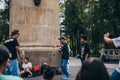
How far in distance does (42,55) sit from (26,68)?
1184 millimetres

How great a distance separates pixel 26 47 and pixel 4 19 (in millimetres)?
37944

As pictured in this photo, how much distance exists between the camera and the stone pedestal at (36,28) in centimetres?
1644

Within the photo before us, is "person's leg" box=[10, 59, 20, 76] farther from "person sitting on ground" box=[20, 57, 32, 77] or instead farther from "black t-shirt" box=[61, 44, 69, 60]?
"black t-shirt" box=[61, 44, 69, 60]

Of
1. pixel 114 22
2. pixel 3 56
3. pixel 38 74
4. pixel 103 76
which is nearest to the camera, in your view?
pixel 103 76

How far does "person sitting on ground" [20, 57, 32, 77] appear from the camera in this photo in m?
15.7

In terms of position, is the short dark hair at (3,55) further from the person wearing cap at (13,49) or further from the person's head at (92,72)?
the person wearing cap at (13,49)

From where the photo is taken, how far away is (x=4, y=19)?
2126 inches

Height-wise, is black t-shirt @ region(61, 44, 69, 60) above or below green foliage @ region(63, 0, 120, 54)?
above

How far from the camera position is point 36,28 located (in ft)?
54.2

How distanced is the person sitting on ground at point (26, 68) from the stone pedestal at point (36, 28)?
1.93 feet

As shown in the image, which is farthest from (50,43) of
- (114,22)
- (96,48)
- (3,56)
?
(96,48)

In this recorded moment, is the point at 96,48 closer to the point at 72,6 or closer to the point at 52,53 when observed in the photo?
the point at 72,6

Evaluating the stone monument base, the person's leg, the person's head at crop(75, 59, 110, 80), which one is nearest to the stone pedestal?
the stone monument base

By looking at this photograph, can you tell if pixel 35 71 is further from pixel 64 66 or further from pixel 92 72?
pixel 92 72
